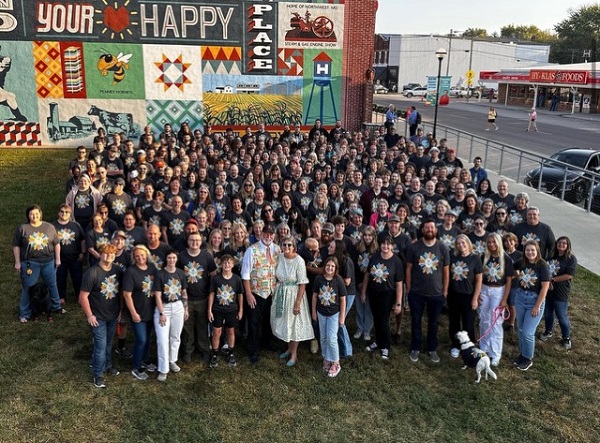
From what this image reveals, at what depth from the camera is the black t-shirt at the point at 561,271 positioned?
6.91 metres

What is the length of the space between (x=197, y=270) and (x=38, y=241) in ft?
8.29

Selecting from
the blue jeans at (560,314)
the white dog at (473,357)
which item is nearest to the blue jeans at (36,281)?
the white dog at (473,357)

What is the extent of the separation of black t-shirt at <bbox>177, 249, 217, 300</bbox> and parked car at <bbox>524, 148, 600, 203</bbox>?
11714mm

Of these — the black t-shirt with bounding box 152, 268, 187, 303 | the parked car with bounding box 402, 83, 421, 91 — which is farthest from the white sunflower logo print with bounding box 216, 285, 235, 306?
the parked car with bounding box 402, 83, 421, 91

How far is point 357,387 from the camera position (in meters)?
6.40

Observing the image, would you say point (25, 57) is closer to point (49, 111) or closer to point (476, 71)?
point (49, 111)

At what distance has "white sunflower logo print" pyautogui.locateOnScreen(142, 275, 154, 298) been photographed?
6086 millimetres

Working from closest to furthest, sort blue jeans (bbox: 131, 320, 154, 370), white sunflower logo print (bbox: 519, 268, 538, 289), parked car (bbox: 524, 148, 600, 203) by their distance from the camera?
blue jeans (bbox: 131, 320, 154, 370)
white sunflower logo print (bbox: 519, 268, 538, 289)
parked car (bbox: 524, 148, 600, 203)

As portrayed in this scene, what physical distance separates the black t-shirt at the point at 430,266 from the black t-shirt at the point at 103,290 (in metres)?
3.67

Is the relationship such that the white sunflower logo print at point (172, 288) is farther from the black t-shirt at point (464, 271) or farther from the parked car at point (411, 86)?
the parked car at point (411, 86)

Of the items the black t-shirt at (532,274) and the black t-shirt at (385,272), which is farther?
the black t-shirt at (385,272)

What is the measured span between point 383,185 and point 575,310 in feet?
12.5

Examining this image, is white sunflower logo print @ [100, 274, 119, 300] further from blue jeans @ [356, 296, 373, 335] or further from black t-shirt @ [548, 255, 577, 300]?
black t-shirt @ [548, 255, 577, 300]

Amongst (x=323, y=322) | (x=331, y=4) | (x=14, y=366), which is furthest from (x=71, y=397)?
(x=331, y=4)
